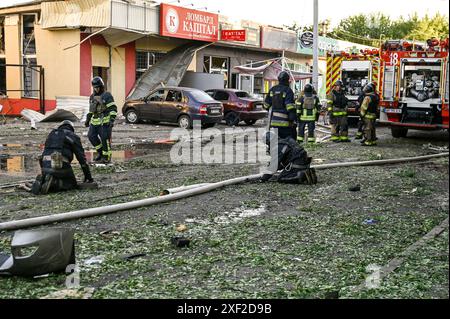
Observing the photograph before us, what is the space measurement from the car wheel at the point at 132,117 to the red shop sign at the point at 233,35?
7.82 meters

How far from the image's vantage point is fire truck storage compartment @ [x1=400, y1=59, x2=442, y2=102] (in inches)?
593

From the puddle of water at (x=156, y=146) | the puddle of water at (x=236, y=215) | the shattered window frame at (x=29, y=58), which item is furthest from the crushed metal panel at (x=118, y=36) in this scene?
the puddle of water at (x=236, y=215)

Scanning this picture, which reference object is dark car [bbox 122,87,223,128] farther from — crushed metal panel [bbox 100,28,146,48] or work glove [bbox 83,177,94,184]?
work glove [bbox 83,177,94,184]

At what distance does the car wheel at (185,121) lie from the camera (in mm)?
19922

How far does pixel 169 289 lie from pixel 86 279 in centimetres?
71

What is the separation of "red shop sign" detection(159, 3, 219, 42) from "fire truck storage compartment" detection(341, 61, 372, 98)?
8.45 meters

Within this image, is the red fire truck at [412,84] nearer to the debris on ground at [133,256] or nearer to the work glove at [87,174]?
the work glove at [87,174]

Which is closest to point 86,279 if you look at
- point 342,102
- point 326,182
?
point 326,182

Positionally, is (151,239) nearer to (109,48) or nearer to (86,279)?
(86,279)

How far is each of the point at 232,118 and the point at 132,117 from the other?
12.6 ft

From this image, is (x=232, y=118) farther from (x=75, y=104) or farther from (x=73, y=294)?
(x=73, y=294)

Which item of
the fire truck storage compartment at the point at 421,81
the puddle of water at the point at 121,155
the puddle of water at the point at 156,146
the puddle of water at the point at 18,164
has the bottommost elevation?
the puddle of water at the point at 18,164

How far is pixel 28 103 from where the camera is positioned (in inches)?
924

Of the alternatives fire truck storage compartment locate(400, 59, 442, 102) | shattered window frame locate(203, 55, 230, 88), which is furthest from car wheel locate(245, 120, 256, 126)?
fire truck storage compartment locate(400, 59, 442, 102)
